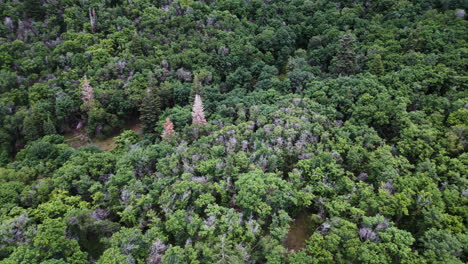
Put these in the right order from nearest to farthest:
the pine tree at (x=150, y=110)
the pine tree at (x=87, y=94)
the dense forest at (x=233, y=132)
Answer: the dense forest at (x=233, y=132)
the pine tree at (x=150, y=110)
the pine tree at (x=87, y=94)

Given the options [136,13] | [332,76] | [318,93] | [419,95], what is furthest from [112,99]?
[419,95]

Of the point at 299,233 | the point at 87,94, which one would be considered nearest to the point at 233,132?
the point at 299,233

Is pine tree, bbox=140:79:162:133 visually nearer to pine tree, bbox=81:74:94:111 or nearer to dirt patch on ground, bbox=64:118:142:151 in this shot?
dirt patch on ground, bbox=64:118:142:151

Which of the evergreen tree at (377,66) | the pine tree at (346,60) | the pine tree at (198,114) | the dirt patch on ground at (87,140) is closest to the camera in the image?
the pine tree at (198,114)

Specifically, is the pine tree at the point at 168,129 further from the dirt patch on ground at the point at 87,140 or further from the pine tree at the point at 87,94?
the pine tree at the point at 87,94

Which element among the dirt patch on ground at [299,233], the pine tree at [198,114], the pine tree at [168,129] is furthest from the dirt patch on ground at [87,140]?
the dirt patch on ground at [299,233]

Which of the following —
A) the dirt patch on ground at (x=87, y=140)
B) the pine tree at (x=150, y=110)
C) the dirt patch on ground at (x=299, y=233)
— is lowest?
the dirt patch on ground at (x=87, y=140)
